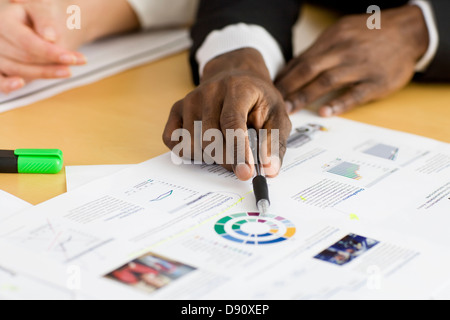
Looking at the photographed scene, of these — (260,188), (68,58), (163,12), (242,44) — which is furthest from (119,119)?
(163,12)

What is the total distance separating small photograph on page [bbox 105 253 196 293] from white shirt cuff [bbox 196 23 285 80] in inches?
20.9

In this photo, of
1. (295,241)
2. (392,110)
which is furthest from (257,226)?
(392,110)

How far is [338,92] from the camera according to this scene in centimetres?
114

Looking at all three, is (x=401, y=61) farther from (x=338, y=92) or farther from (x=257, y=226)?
(x=257, y=226)

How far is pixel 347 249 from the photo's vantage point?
646 millimetres

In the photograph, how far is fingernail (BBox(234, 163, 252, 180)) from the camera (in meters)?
0.77

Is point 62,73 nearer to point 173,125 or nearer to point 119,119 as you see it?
point 119,119

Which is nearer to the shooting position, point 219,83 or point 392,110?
point 219,83

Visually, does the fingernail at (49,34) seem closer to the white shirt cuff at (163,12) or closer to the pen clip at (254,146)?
the white shirt cuff at (163,12)

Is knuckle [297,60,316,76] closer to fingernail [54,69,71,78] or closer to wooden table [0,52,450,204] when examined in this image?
wooden table [0,52,450,204]

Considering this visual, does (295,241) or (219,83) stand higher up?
(219,83)

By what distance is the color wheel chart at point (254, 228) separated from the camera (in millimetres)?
664

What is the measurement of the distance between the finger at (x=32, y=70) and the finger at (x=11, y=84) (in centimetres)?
3

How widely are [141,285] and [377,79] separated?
2.19ft
